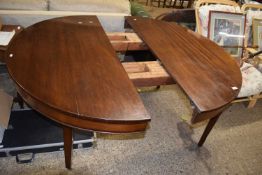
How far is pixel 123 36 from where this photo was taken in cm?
171

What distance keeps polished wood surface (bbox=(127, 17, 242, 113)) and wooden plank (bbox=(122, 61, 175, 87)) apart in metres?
0.04

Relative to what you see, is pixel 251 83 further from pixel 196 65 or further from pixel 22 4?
pixel 22 4

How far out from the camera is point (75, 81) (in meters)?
1.09

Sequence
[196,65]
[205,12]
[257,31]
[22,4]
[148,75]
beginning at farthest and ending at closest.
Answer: [257,31], [205,12], [22,4], [196,65], [148,75]

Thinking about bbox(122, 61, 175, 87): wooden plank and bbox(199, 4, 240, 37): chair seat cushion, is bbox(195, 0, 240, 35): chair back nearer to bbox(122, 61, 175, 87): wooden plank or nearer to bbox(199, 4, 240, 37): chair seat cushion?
bbox(199, 4, 240, 37): chair seat cushion

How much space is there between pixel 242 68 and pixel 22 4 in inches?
84.6

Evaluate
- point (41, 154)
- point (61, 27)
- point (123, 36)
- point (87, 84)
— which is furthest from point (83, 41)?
point (41, 154)

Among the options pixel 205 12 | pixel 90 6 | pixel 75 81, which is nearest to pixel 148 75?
pixel 75 81

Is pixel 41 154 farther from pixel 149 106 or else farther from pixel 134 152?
pixel 149 106

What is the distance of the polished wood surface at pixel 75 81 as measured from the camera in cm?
96

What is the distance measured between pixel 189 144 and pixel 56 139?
3.45ft

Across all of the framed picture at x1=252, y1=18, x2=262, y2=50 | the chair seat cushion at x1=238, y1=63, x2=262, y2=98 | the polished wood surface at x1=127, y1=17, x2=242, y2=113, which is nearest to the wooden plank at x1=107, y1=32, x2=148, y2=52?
the polished wood surface at x1=127, y1=17, x2=242, y2=113

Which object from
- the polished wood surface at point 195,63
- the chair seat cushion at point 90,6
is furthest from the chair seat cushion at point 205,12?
the chair seat cushion at point 90,6

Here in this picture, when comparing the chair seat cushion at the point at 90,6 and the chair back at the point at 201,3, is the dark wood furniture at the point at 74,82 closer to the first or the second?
the chair seat cushion at the point at 90,6
